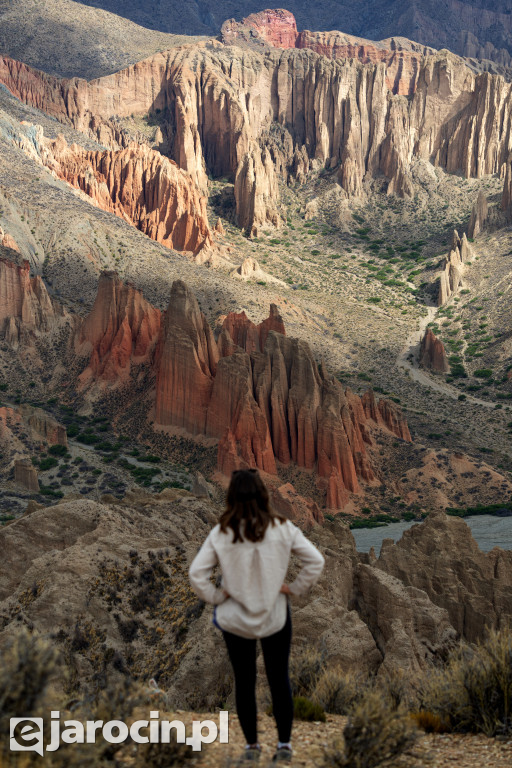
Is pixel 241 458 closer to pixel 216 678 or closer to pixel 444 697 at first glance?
pixel 216 678

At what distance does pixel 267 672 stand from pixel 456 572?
42.7 ft

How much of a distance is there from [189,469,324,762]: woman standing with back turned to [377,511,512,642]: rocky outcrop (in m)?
9.67

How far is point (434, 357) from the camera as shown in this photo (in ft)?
272

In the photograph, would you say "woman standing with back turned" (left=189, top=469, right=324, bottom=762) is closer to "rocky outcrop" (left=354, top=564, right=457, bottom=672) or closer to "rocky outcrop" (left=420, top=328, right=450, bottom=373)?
"rocky outcrop" (left=354, top=564, right=457, bottom=672)

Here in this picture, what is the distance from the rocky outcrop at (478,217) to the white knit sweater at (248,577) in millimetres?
119345

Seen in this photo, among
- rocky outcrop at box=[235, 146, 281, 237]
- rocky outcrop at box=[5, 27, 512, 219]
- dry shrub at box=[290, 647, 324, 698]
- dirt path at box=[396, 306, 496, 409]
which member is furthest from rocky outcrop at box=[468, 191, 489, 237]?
dry shrub at box=[290, 647, 324, 698]

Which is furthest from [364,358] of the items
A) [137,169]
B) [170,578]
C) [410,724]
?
[410,724]

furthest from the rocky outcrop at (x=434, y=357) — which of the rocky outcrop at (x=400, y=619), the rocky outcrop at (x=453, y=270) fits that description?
the rocky outcrop at (x=400, y=619)

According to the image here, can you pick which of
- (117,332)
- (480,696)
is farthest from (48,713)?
(117,332)

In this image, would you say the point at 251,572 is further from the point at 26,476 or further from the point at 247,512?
the point at 26,476

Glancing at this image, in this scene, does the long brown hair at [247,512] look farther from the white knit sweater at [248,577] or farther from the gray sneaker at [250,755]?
the gray sneaker at [250,755]

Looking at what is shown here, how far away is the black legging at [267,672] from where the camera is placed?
5.74m

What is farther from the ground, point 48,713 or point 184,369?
point 184,369

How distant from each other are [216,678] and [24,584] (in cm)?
417
